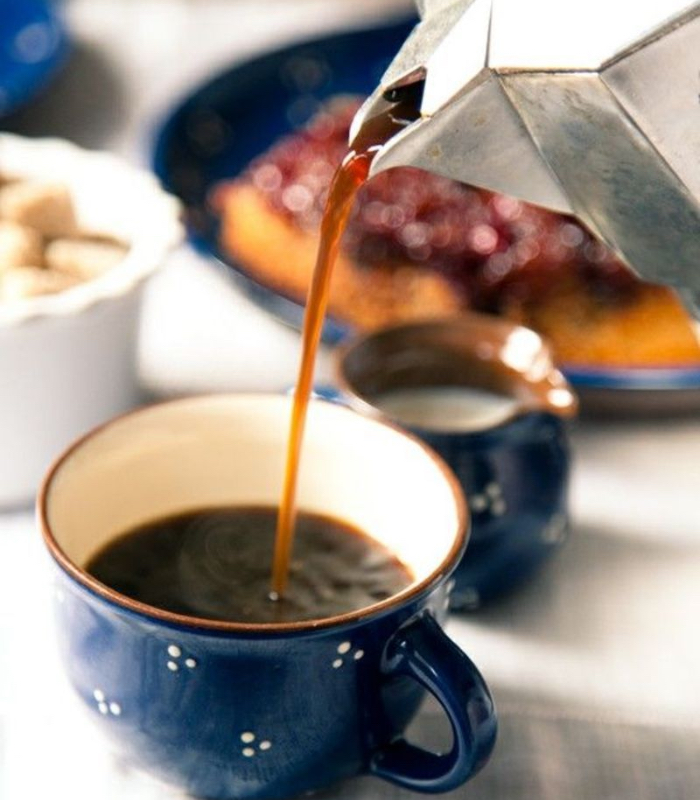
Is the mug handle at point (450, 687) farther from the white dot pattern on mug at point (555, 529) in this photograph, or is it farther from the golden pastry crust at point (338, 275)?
the golden pastry crust at point (338, 275)

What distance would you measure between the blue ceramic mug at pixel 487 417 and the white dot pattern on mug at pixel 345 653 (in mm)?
190

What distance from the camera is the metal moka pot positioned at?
547mm

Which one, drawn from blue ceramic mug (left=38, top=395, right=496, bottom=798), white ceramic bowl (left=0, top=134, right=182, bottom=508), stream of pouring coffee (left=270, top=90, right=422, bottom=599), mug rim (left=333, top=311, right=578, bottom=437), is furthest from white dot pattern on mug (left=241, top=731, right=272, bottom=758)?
white ceramic bowl (left=0, top=134, right=182, bottom=508)

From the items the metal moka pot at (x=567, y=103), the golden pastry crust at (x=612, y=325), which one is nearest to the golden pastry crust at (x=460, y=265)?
the golden pastry crust at (x=612, y=325)

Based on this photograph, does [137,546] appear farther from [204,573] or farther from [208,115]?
[208,115]

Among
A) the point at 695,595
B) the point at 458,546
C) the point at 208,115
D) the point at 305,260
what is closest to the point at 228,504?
the point at 458,546

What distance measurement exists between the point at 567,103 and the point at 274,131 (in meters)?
0.82

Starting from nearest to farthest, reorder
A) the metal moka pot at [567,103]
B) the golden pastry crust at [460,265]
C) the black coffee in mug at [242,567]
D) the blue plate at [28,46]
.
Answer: the metal moka pot at [567,103] < the black coffee in mug at [242,567] < the golden pastry crust at [460,265] < the blue plate at [28,46]

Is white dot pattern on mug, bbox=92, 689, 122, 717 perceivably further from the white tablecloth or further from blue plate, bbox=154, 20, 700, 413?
blue plate, bbox=154, 20, 700, 413

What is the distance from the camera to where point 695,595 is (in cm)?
85

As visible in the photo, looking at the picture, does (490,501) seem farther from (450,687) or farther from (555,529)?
(450,687)

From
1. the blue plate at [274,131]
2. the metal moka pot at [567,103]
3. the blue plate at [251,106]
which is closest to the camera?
the metal moka pot at [567,103]

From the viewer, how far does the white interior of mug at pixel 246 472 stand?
720mm

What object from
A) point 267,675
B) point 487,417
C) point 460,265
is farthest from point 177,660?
point 460,265
